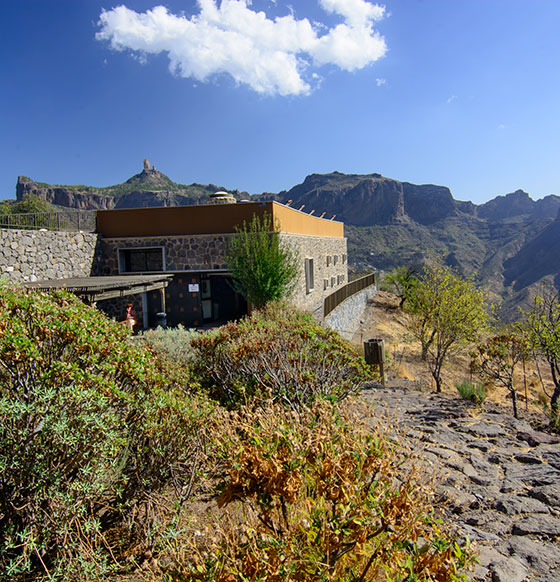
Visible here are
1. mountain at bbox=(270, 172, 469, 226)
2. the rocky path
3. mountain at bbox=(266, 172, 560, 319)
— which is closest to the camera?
the rocky path

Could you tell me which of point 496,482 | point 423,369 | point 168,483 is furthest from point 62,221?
point 496,482

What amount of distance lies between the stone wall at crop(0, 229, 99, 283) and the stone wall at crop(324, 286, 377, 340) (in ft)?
32.2

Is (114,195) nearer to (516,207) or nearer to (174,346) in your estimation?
(174,346)

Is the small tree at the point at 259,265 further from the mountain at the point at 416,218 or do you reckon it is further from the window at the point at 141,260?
the mountain at the point at 416,218

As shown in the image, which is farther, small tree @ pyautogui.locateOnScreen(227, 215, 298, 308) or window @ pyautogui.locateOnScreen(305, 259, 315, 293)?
window @ pyautogui.locateOnScreen(305, 259, 315, 293)

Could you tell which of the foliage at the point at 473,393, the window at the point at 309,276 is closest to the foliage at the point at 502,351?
the foliage at the point at 473,393

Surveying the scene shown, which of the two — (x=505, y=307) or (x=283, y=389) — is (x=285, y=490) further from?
(x=505, y=307)

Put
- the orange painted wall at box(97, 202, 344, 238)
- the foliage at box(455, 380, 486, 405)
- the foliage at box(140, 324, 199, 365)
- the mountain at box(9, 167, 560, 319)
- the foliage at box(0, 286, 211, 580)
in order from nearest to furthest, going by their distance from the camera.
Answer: the foliage at box(0, 286, 211, 580)
the foliage at box(140, 324, 199, 365)
the foliage at box(455, 380, 486, 405)
the orange painted wall at box(97, 202, 344, 238)
the mountain at box(9, 167, 560, 319)

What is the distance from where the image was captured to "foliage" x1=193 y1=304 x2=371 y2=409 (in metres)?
5.54

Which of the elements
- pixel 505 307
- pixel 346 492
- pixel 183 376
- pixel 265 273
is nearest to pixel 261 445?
pixel 346 492

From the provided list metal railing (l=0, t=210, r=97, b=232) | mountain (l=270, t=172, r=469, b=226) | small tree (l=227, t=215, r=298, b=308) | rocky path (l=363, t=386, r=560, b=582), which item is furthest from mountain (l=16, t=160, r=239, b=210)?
rocky path (l=363, t=386, r=560, b=582)

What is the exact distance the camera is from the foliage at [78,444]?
2.74m

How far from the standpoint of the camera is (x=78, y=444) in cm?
281

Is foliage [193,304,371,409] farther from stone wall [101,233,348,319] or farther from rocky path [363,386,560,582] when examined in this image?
stone wall [101,233,348,319]
